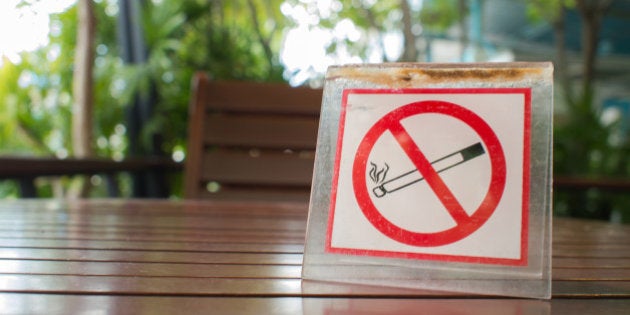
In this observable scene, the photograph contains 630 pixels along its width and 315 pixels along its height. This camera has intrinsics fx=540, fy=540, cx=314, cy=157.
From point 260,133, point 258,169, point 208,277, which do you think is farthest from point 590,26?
point 208,277

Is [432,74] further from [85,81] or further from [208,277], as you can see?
[85,81]

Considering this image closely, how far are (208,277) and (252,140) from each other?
1.74 meters

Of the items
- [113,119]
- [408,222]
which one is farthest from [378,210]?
[113,119]

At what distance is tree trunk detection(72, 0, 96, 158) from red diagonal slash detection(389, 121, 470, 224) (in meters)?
2.37

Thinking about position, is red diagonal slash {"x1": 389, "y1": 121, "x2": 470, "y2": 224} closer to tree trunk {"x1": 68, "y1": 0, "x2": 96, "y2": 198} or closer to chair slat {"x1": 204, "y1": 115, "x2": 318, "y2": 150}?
chair slat {"x1": 204, "y1": 115, "x2": 318, "y2": 150}

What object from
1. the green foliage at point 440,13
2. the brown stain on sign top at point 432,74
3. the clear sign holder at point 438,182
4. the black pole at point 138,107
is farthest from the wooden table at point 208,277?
the green foliage at point 440,13

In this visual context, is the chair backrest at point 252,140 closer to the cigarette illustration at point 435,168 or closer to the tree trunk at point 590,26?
the cigarette illustration at point 435,168

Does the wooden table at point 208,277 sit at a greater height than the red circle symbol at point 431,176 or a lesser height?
lesser

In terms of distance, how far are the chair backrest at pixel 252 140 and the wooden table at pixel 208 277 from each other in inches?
47.2

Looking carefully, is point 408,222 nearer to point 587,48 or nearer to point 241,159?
point 241,159

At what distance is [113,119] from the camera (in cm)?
321

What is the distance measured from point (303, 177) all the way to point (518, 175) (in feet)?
5.30

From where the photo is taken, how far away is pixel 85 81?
2586 millimetres

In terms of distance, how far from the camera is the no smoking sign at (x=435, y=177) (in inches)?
19.5
